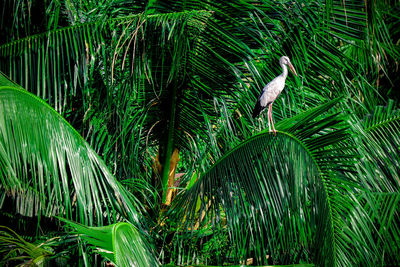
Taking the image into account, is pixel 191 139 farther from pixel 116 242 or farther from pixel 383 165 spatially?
pixel 116 242

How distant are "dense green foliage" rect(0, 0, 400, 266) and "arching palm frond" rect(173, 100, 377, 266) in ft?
0.03

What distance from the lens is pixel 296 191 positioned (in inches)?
106

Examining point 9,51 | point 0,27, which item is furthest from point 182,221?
point 0,27

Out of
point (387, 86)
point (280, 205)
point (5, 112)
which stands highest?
point (387, 86)

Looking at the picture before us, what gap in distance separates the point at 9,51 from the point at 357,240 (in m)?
3.10

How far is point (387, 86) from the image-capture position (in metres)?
7.66

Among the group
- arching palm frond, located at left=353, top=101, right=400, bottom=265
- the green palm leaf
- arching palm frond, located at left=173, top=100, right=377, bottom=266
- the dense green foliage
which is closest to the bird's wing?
the dense green foliage

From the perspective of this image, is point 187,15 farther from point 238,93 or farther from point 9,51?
point 9,51

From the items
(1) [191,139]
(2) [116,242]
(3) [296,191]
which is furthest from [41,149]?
(1) [191,139]

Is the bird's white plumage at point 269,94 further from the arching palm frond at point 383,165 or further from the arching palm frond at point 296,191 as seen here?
the arching palm frond at point 383,165

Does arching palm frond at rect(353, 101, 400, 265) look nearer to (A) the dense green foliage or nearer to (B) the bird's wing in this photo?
(A) the dense green foliage

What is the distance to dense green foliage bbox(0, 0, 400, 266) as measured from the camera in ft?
9.09

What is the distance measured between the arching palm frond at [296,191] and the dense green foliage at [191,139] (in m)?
0.01

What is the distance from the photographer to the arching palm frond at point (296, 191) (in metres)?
2.53
